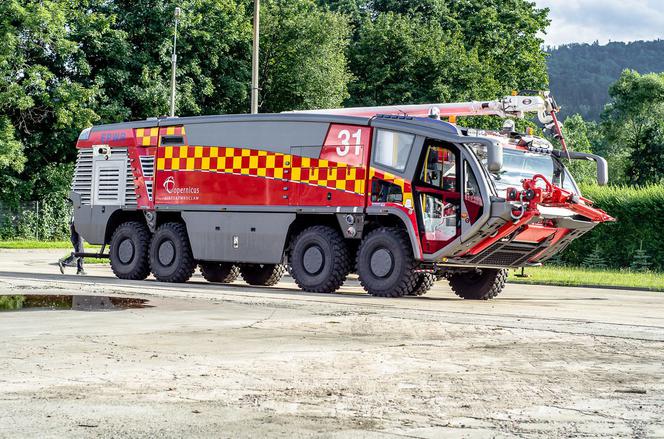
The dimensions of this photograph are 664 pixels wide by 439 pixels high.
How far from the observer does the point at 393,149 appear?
63.0 ft

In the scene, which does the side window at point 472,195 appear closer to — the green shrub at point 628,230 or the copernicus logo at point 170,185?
the copernicus logo at point 170,185

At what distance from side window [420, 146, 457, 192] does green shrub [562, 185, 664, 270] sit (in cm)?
1771

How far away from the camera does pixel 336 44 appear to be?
57.8 m

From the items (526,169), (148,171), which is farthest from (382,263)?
(148,171)

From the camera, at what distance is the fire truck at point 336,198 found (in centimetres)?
1866

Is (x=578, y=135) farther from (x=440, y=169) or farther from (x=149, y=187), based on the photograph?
(x=440, y=169)

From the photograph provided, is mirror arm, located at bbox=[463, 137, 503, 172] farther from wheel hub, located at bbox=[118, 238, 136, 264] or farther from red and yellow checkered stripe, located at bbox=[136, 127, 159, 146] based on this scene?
wheel hub, located at bbox=[118, 238, 136, 264]

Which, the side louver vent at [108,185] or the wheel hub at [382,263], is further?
the side louver vent at [108,185]

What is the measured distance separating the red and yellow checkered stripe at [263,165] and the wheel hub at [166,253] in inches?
62.4

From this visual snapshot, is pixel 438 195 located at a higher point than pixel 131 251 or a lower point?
higher

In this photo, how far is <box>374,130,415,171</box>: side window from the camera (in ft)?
62.4

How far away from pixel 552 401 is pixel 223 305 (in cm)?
876

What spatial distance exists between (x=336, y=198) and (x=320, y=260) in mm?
1189

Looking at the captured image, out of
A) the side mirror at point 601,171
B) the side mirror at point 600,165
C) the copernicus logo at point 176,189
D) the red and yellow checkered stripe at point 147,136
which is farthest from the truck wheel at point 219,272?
the side mirror at point 601,171
